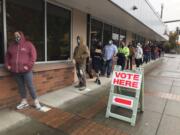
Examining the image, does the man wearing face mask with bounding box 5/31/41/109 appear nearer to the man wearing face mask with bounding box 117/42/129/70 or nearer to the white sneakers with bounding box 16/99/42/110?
the white sneakers with bounding box 16/99/42/110

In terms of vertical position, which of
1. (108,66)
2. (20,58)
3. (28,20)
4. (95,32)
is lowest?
(108,66)

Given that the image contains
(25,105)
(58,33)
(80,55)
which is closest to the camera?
(25,105)

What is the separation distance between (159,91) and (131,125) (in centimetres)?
284

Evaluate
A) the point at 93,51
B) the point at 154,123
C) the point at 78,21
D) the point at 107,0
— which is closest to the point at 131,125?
the point at 154,123

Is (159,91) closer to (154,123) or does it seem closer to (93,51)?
(154,123)

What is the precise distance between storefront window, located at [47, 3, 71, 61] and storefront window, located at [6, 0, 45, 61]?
0.28 metres

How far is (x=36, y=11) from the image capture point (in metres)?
4.24

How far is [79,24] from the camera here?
19.3ft

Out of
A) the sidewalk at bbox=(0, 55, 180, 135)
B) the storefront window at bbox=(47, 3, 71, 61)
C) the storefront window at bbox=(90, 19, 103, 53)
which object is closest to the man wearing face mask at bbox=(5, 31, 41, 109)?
the sidewalk at bbox=(0, 55, 180, 135)

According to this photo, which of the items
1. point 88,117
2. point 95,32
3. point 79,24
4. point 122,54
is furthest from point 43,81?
point 122,54

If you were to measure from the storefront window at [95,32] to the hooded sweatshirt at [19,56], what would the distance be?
3.89 meters

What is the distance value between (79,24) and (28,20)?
2.15 meters

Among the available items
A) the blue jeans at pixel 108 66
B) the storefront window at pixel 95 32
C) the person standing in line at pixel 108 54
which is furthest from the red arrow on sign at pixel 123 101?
the storefront window at pixel 95 32

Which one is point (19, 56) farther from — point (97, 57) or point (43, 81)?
point (97, 57)
